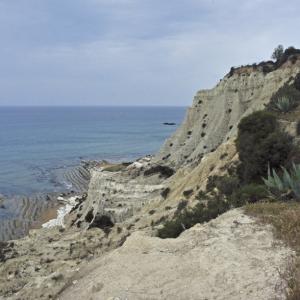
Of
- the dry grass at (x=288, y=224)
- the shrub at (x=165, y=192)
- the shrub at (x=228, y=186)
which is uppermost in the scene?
the dry grass at (x=288, y=224)

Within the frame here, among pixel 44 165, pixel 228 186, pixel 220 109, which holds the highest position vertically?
pixel 220 109

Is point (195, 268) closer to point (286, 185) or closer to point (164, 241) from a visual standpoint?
point (164, 241)

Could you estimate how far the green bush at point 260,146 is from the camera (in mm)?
18688

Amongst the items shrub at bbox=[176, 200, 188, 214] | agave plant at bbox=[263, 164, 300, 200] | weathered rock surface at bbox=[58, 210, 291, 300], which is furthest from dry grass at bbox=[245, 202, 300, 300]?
shrub at bbox=[176, 200, 188, 214]

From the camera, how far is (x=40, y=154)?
3969 inches

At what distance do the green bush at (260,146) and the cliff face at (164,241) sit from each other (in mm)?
3220

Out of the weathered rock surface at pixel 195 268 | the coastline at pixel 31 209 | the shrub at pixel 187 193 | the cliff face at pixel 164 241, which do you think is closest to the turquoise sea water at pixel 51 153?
the coastline at pixel 31 209

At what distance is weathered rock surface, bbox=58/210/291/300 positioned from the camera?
690 cm

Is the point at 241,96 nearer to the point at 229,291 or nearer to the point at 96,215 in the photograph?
the point at 96,215

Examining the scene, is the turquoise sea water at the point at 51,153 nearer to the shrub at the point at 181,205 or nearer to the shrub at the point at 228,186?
the shrub at the point at 181,205

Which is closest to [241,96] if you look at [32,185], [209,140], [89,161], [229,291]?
[209,140]

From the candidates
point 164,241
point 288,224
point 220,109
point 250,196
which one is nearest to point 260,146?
point 250,196

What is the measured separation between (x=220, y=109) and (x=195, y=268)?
4176cm

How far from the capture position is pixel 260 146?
19312mm
